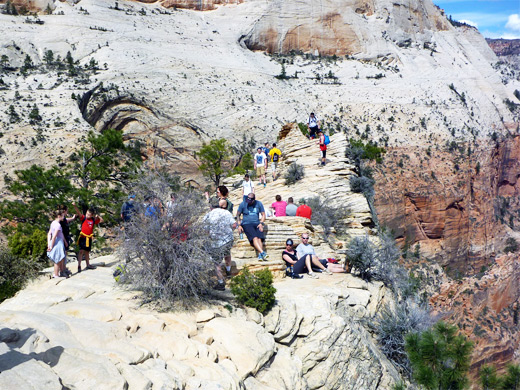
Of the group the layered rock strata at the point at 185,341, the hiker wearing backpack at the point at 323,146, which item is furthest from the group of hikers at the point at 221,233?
the hiker wearing backpack at the point at 323,146

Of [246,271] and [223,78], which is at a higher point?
[223,78]

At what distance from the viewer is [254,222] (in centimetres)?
868

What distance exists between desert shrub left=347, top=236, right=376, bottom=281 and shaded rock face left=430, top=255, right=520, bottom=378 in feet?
77.2

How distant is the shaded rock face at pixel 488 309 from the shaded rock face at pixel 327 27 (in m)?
32.1

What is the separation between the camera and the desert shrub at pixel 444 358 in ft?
17.8

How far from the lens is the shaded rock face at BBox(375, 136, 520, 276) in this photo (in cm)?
4316

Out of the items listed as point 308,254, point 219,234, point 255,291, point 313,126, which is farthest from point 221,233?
point 313,126

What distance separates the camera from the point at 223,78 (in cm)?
4391

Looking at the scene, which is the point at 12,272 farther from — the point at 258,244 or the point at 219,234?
the point at 258,244

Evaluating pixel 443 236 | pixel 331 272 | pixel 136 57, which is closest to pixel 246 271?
pixel 331 272

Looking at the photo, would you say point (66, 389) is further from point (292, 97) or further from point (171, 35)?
point (171, 35)

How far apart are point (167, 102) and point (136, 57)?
6536mm

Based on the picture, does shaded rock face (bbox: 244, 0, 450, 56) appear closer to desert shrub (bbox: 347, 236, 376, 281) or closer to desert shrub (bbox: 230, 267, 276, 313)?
desert shrub (bbox: 347, 236, 376, 281)

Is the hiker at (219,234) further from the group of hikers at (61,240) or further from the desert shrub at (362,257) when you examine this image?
the desert shrub at (362,257)
